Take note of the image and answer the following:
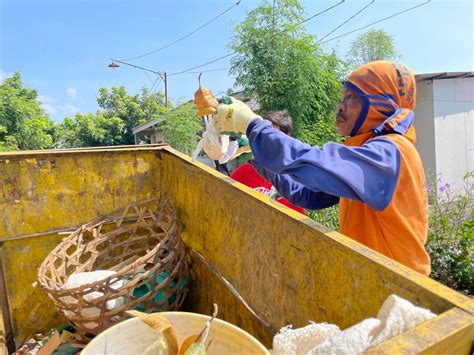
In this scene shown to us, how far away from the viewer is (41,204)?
2504 millimetres

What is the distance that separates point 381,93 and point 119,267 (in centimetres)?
173

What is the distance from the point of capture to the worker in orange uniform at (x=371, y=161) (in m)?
1.15

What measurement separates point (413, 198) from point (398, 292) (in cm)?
48

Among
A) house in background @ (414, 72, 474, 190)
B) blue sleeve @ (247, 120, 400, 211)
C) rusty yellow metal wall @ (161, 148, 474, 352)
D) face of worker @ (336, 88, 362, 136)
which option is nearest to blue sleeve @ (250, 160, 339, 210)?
rusty yellow metal wall @ (161, 148, 474, 352)

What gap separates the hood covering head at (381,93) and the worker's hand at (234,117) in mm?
412

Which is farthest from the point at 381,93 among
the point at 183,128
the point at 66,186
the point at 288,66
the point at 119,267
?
the point at 183,128

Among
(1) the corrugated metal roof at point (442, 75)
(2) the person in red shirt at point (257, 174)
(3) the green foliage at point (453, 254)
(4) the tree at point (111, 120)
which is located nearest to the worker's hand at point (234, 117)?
(2) the person in red shirt at point (257, 174)

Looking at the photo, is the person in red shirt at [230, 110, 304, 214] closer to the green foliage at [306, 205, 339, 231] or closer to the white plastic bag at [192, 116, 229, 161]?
the white plastic bag at [192, 116, 229, 161]

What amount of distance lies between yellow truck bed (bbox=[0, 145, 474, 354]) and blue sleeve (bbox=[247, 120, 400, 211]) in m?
0.15

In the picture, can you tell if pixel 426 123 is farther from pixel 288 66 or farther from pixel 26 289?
pixel 26 289

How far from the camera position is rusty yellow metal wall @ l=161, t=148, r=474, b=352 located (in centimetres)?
92

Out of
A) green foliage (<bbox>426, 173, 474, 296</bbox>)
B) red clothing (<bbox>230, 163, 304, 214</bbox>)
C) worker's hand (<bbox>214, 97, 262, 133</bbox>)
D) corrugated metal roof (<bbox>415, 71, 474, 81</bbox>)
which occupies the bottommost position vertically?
green foliage (<bbox>426, 173, 474, 296</bbox>)

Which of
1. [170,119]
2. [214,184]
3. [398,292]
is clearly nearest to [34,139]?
[170,119]

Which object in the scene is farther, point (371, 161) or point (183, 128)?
point (183, 128)
